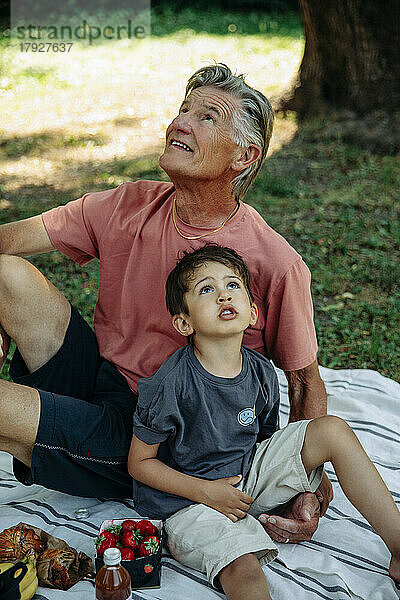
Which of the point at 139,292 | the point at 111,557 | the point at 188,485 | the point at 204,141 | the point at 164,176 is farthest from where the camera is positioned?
the point at 164,176

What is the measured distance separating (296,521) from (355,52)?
6342 mm

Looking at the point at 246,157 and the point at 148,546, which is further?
the point at 246,157

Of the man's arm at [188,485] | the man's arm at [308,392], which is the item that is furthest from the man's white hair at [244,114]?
the man's arm at [188,485]

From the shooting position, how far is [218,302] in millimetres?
2510

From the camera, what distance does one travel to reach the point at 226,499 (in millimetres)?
2463

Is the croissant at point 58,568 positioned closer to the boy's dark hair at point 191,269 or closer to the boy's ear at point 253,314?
the boy's dark hair at point 191,269

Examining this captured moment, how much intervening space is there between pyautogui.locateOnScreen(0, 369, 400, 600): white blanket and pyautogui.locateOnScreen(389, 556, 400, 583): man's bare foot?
1.0 inches

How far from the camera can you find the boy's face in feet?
8.21

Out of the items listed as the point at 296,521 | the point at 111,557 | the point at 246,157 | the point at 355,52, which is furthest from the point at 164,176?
the point at 111,557

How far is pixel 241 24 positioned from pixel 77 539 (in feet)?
37.3

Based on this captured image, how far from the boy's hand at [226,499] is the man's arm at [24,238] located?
1171mm

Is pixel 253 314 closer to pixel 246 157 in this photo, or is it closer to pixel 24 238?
pixel 246 157

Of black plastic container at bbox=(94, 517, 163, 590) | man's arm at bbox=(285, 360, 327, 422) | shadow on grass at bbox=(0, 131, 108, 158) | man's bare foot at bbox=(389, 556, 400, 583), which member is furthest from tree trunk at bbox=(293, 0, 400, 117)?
black plastic container at bbox=(94, 517, 163, 590)

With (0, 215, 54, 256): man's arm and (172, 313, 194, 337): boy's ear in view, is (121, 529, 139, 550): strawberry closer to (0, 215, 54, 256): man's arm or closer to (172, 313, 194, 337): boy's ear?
(172, 313, 194, 337): boy's ear
